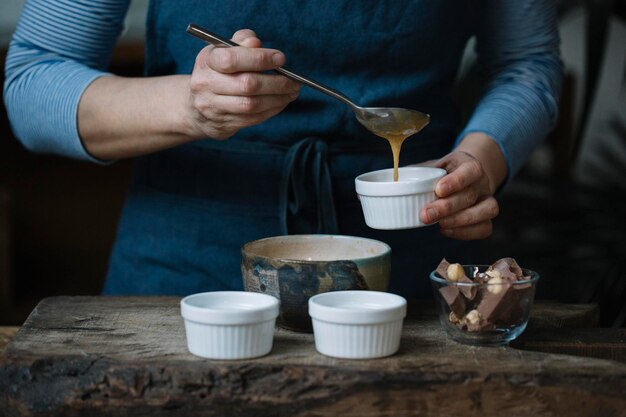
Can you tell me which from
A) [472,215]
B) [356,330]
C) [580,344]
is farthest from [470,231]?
[356,330]

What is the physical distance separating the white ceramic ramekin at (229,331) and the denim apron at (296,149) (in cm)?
41

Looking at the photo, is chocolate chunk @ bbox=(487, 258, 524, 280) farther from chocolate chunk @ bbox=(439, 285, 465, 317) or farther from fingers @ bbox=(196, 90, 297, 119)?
fingers @ bbox=(196, 90, 297, 119)

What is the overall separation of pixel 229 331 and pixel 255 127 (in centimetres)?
52

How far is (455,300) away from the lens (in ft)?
3.42

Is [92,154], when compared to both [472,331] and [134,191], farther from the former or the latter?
[472,331]

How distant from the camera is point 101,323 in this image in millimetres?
1137

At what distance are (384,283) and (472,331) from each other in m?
0.14

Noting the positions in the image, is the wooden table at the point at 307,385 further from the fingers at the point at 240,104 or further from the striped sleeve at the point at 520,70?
the striped sleeve at the point at 520,70

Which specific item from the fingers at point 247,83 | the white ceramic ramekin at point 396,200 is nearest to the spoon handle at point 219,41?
the fingers at point 247,83

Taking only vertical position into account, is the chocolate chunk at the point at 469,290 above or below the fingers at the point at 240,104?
below

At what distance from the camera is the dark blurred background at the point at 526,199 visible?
91.6 inches

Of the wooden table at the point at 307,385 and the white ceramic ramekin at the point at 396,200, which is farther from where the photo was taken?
the white ceramic ramekin at the point at 396,200

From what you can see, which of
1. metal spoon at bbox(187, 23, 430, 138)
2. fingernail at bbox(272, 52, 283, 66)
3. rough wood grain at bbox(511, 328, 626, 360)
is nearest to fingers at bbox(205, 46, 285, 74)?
fingernail at bbox(272, 52, 283, 66)

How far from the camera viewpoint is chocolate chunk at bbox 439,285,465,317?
3.42 feet
